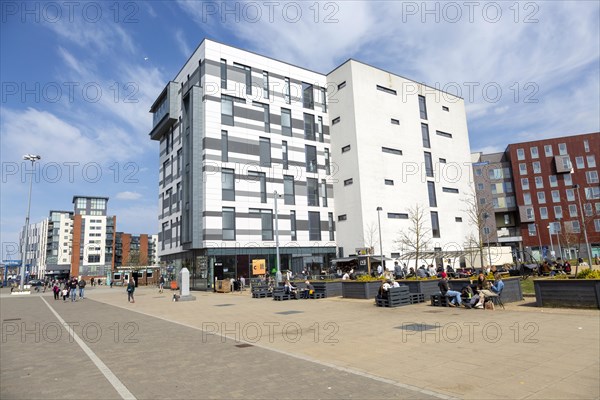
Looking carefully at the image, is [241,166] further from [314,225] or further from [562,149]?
[562,149]

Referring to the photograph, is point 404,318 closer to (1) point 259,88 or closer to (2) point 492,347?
(2) point 492,347

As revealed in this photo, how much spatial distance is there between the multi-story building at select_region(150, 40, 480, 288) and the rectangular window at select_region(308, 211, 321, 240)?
132 mm

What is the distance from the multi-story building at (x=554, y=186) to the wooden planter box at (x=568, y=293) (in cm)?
7022

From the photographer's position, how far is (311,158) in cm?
5038

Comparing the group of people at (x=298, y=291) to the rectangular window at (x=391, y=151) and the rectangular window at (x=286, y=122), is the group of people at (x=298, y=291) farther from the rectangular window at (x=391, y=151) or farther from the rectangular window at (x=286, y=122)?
the rectangular window at (x=391, y=151)

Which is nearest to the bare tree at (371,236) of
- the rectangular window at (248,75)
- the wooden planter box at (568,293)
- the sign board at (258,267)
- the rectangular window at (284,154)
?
the rectangular window at (284,154)

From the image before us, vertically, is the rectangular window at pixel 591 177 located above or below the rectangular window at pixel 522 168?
below

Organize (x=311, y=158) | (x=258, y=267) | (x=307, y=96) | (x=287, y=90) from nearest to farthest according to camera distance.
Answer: (x=258, y=267) → (x=287, y=90) → (x=311, y=158) → (x=307, y=96)

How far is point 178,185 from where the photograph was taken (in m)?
47.1

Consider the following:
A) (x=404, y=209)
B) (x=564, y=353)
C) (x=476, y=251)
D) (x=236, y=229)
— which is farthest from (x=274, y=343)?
(x=476, y=251)

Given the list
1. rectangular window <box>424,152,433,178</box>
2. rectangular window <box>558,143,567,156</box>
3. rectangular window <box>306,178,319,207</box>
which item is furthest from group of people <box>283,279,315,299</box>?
rectangular window <box>558,143,567,156</box>

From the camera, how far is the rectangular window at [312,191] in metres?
48.8

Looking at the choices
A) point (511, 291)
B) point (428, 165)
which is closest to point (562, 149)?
point (428, 165)

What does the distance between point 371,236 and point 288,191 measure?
11.1m
